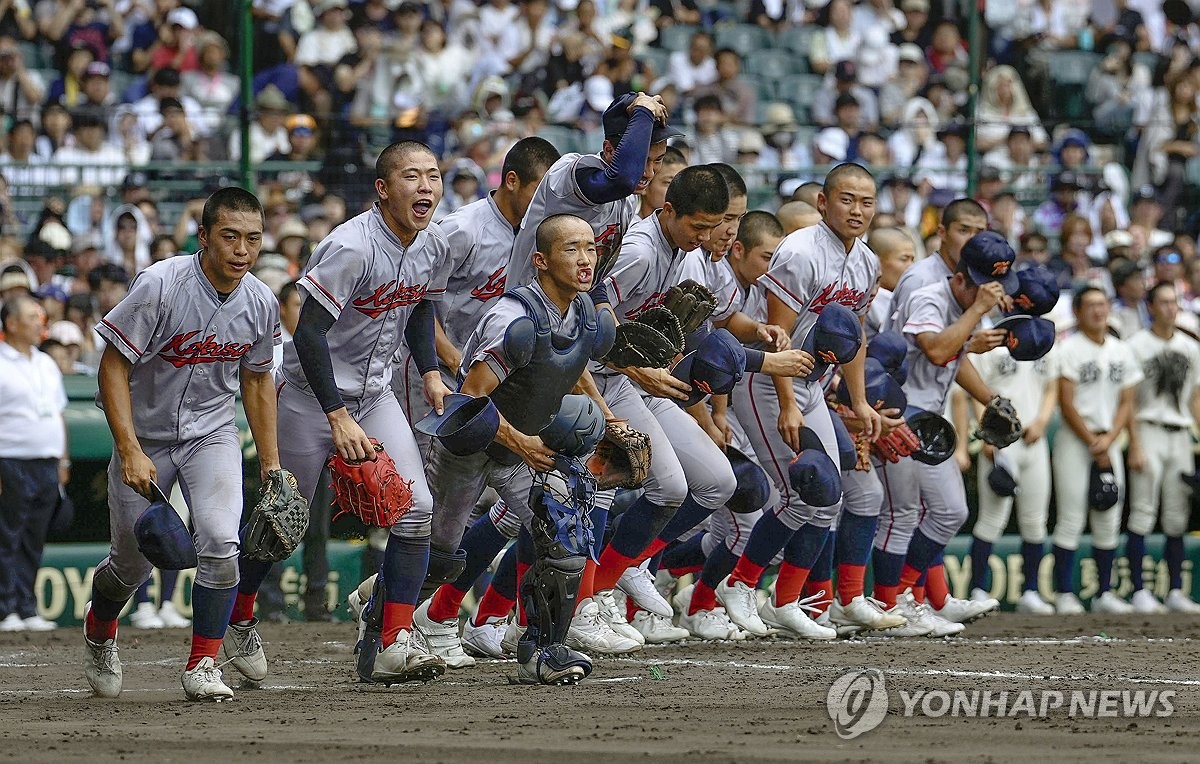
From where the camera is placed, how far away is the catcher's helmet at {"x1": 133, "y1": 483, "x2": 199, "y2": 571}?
267 inches

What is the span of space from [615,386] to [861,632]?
2509 mm

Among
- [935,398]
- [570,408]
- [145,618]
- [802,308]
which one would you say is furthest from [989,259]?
[145,618]

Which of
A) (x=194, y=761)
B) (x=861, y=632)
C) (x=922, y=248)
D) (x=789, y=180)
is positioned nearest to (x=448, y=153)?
(x=789, y=180)

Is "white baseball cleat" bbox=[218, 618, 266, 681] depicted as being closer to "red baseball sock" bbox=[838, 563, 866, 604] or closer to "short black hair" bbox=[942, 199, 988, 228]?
"red baseball sock" bbox=[838, 563, 866, 604]

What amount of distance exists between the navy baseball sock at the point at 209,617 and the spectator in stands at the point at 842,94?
36.3ft

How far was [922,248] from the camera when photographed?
1467cm

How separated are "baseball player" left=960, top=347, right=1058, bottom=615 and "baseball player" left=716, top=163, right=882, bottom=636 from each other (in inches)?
122

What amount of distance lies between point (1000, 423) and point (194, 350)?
491 cm

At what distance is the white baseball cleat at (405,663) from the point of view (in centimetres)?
724

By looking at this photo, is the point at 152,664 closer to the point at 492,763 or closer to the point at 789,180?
the point at 492,763

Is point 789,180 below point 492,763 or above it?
above

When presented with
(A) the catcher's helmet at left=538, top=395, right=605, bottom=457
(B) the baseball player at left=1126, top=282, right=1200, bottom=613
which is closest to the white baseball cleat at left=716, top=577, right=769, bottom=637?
(A) the catcher's helmet at left=538, top=395, right=605, bottom=457

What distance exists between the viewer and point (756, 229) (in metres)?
9.34

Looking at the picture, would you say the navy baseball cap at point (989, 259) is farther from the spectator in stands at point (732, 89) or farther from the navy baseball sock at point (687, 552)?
the spectator in stands at point (732, 89)
